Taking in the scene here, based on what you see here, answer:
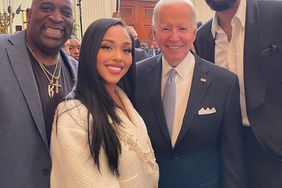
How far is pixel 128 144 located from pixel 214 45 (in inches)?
37.4

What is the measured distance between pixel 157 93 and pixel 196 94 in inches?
A: 7.7

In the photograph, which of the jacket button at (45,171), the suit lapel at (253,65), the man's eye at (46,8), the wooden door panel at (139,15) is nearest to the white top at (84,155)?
the jacket button at (45,171)

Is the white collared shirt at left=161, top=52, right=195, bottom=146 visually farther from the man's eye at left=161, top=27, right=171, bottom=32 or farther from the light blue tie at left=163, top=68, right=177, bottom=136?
the man's eye at left=161, top=27, right=171, bottom=32

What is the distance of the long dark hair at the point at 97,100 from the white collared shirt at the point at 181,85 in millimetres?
333

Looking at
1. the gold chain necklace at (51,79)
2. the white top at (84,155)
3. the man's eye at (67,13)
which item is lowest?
the white top at (84,155)

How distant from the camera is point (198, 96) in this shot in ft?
5.42

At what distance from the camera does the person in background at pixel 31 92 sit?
1.51m

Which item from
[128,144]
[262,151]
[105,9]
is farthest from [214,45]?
[105,9]

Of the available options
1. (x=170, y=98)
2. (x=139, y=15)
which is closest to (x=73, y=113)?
(x=170, y=98)

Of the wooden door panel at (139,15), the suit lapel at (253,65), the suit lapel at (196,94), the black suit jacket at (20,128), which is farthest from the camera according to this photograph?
the wooden door panel at (139,15)

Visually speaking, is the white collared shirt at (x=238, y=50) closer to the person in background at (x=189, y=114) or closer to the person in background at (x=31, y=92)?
the person in background at (x=189, y=114)

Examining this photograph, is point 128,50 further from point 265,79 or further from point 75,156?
point 265,79

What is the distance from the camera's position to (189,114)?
1.64m

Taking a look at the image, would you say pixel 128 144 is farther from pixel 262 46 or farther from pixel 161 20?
pixel 262 46
